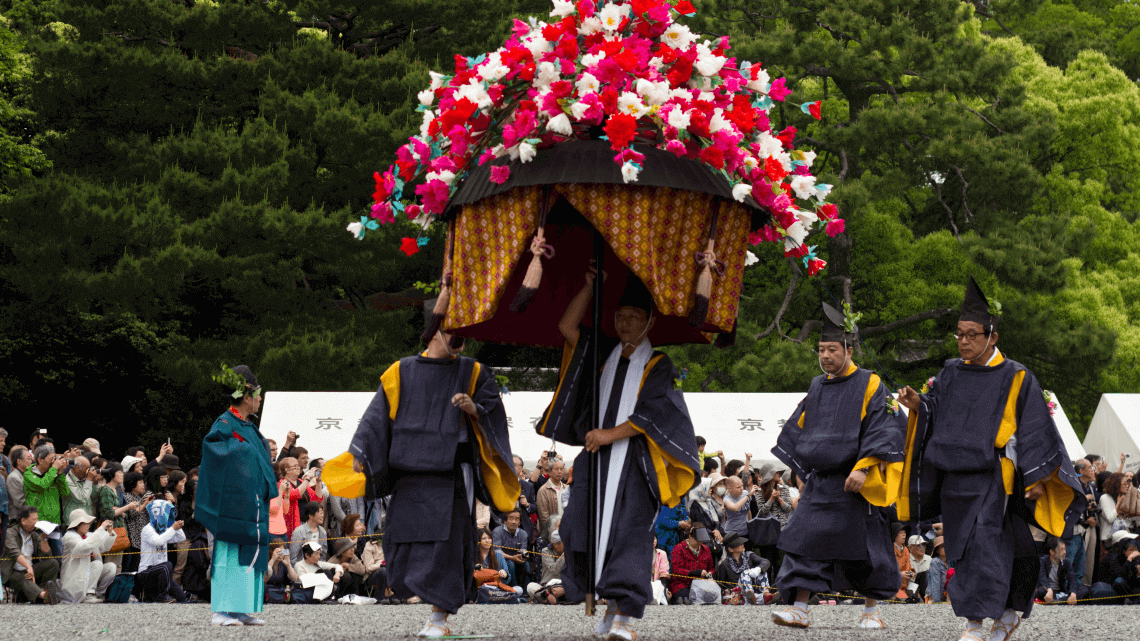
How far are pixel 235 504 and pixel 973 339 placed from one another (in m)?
4.38

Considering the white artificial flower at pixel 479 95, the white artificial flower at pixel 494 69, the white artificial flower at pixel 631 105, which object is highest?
the white artificial flower at pixel 494 69

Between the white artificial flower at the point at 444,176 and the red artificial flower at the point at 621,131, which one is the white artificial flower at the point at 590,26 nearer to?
the red artificial flower at the point at 621,131

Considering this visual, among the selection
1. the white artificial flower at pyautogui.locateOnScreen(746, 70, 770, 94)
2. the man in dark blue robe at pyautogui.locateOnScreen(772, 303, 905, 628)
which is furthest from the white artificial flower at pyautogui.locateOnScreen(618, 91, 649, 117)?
the man in dark blue robe at pyautogui.locateOnScreen(772, 303, 905, 628)

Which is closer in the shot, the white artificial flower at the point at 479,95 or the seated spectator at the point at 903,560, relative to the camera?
the white artificial flower at the point at 479,95

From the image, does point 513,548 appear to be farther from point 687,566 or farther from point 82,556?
point 82,556

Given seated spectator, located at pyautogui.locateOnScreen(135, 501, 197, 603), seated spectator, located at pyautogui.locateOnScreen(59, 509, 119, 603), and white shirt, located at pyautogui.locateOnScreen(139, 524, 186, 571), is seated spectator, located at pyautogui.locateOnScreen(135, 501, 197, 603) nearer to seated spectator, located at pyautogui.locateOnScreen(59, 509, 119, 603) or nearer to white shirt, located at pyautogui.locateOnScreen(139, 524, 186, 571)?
white shirt, located at pyautogui.locateOnScreen(139, 524, 186, 571)

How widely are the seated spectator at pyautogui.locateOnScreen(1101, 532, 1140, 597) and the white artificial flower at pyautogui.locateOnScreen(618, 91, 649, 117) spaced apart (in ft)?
25.4

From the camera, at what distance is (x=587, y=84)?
529 centimetres

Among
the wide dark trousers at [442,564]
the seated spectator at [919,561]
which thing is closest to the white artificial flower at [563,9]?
the wide dark trousers at [442,564]

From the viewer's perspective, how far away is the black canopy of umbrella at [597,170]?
209 inches

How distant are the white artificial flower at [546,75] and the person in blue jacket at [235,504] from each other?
9.85ft

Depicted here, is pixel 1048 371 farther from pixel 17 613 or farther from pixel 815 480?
pixel 17 613

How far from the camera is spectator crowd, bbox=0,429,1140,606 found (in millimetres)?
9898

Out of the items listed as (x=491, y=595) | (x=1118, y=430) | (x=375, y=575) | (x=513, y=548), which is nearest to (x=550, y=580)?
(x=513, y=548)
